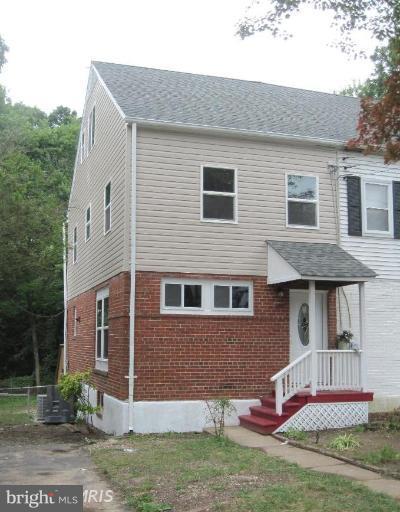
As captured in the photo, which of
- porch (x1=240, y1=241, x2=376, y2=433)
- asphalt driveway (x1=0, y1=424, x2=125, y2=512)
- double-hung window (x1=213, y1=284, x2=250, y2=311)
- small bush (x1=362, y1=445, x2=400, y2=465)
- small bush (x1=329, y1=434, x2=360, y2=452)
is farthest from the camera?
double-hung window (x1=213, y1=284, x2=250, y2=311)

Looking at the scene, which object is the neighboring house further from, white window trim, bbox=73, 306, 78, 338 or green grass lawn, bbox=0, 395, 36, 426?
white window trim, bbox=73, 306, 78, 338

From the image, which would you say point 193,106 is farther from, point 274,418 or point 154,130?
point 274,418

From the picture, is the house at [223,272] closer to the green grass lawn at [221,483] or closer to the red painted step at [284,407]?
the red painted step at [284,407]

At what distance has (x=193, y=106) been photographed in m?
14.8

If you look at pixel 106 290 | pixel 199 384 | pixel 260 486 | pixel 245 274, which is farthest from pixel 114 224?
pixel 260 486

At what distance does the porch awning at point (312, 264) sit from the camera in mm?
12555

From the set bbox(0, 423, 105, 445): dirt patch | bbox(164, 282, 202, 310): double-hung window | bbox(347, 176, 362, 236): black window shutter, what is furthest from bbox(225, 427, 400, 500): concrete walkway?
bbox(347, 176, 362, 236): black window shutter

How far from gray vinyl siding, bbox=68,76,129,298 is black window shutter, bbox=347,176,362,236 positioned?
5207 millimetres

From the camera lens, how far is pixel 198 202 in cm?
1347

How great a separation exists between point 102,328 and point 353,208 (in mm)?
6730

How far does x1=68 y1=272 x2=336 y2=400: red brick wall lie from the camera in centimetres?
1266

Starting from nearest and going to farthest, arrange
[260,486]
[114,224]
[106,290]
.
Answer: [260,486]
[114,224]
[106,290]

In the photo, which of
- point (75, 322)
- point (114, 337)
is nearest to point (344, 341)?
point (114, 337)

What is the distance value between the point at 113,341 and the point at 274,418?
3912 millimetres
